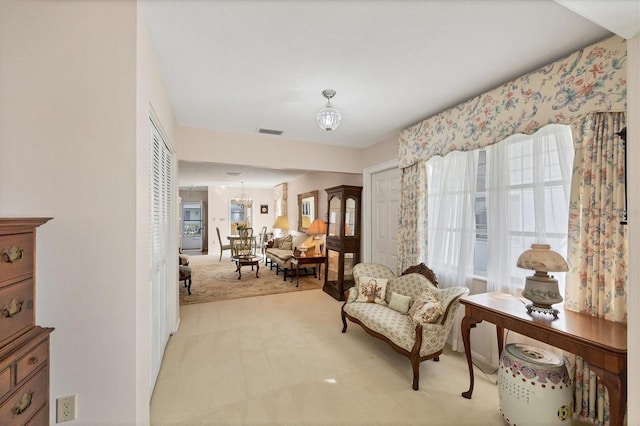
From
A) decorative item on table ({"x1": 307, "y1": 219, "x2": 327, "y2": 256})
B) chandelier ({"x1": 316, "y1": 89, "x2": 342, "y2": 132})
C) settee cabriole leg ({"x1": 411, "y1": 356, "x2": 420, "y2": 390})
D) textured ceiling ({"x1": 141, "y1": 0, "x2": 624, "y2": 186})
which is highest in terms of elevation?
textured ceiling ({"x1": 141, "y1": 0, "x2": 624, "y2": 186})

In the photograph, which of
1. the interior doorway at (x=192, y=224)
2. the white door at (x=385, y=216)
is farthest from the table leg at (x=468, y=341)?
the interior doorway at (x=192, y=224)

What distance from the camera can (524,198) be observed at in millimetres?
2318

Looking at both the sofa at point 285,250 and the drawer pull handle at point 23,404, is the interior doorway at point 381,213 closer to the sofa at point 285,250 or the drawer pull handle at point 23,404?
the sofa at point 285,250


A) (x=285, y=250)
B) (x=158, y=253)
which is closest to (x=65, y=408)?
(x=158, y=253)

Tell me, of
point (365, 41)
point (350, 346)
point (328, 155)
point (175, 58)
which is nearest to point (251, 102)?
point (175, 58)

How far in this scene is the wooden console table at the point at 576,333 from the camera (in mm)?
1357

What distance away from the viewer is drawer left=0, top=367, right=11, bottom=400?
1.03 metres

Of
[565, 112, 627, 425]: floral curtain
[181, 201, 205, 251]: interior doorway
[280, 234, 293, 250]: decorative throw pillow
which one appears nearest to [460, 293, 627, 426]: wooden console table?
[565, 112, 627, 425]: floral curtain

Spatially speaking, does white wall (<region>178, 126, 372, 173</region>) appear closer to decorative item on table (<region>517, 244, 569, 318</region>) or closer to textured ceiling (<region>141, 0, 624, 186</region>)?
textured ceiling (<region>141, 0, 624, 186</region>)

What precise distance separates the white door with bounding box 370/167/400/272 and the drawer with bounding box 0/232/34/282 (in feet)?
12.0

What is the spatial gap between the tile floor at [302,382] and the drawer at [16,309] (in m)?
1.12

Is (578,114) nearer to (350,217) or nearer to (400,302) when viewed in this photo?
(400,302)

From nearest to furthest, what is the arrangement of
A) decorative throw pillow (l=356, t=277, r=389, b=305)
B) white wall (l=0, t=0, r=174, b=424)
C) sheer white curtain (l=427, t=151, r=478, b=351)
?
white wall (l=0, t=0, r=174, b=424)
sheer white curtain (l=427, t=151, r=478, b=351)
decorative throw pillow (l=356, t=277, r=389, b=305)

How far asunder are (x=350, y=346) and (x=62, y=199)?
2.74 m
